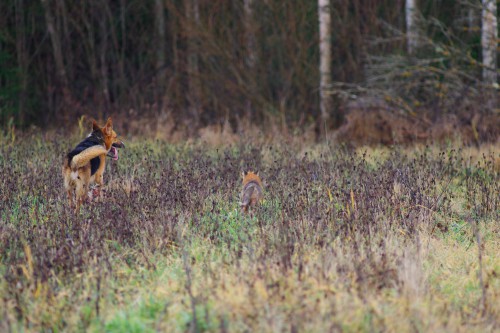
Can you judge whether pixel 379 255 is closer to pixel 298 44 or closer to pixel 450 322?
pixel 450 322

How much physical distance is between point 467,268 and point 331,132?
27.6 ft

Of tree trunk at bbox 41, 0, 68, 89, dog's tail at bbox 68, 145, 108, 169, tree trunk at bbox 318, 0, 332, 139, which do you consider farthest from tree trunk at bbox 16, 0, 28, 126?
dog's tail at bbox 68, 145, 108, 169

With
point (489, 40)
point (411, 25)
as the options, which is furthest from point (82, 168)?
point (411, 25)

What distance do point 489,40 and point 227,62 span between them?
19.1 feet

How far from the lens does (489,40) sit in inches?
476

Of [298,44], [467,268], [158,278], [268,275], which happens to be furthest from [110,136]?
[298,44]

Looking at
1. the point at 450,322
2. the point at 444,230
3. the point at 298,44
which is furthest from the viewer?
the point at 298,44

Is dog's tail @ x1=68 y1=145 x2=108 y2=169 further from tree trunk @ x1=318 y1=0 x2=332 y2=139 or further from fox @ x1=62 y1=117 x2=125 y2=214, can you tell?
tree trunk @ x1=318 y1=0 x2=332 y2=139

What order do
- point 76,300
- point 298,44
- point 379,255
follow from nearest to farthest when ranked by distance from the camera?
point 76,300 < point 379,255 < point 298,44

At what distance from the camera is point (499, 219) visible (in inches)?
255

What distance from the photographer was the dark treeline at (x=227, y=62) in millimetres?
13211

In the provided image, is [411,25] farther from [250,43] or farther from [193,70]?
[193,70]

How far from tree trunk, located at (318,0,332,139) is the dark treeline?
0.30m

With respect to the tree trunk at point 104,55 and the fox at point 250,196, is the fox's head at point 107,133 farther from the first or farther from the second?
the tree trunk at point 104,55
